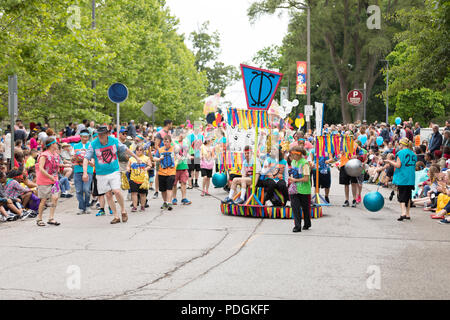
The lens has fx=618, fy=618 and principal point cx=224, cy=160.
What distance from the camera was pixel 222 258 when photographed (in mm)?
8391

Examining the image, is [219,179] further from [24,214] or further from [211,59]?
[211,59]

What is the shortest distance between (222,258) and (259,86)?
5.54 m

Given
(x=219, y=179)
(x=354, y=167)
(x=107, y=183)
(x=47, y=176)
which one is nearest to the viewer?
(x=47, y=176)

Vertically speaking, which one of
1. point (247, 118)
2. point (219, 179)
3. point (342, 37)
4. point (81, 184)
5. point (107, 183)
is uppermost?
point (342, 37)

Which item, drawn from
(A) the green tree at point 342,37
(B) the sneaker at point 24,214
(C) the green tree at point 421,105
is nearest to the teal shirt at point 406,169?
(B) the sneaker at point 24,214

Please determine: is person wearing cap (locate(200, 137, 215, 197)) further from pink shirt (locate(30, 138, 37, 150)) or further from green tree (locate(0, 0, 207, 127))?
pink shirt (locate(30, 138, 37, 150))

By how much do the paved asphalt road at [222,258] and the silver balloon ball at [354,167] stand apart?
1.86 meters

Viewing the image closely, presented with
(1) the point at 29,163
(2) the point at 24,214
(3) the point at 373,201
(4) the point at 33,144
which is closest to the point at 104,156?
(2) the point at 24,214

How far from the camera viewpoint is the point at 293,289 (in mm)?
6535

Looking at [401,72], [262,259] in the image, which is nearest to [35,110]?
[401,72]

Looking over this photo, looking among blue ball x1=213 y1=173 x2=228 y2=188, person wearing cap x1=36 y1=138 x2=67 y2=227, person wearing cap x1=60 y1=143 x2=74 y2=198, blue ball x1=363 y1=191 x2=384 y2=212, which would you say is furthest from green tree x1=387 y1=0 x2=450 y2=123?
person wearing cap x1=60 y1=143 x2=74 y2=198

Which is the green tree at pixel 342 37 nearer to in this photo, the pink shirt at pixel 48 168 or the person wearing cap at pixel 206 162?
the person wearing cap at pixel 206 162

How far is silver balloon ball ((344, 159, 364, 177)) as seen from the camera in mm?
14695

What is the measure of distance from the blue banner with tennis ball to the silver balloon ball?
2.93 meters
